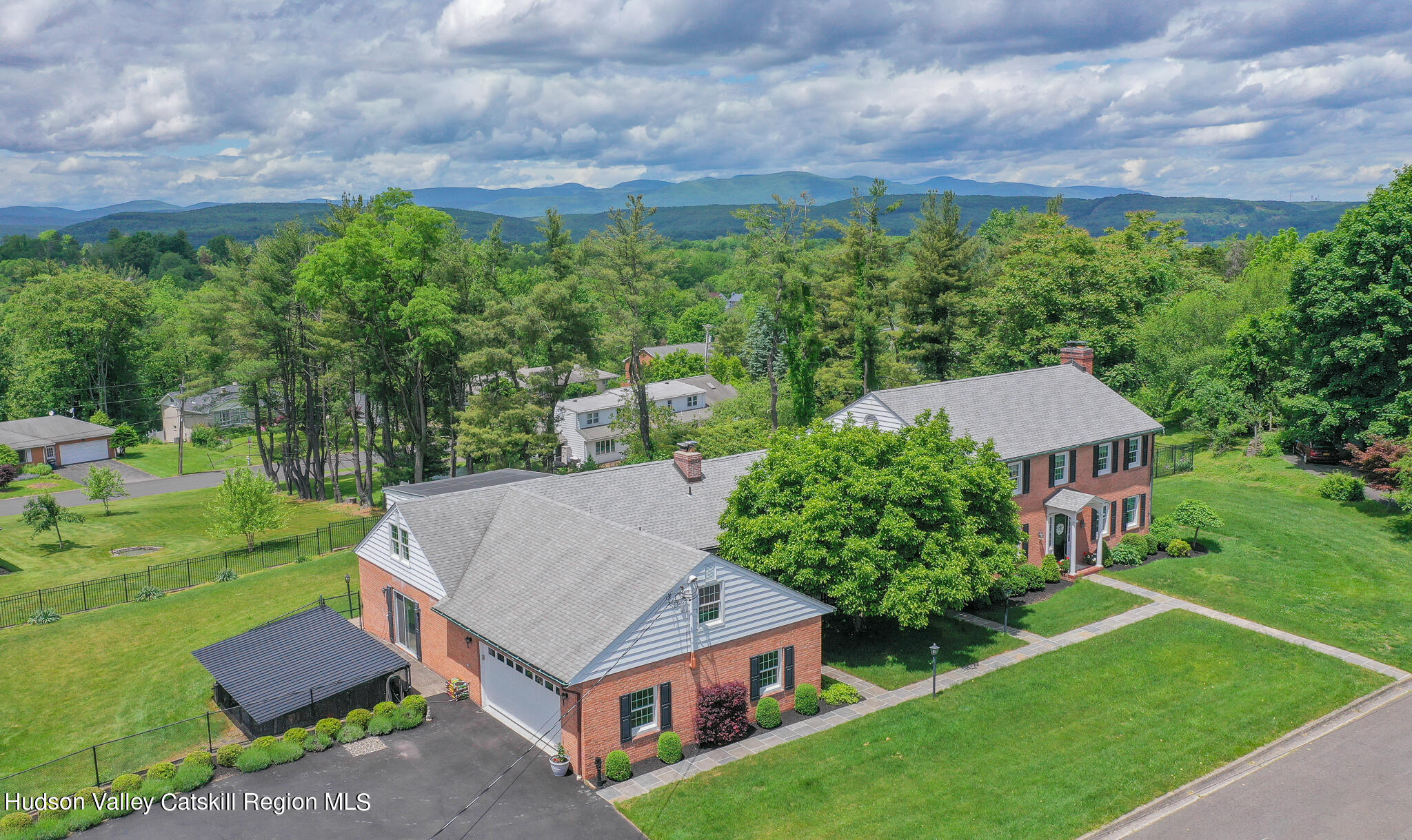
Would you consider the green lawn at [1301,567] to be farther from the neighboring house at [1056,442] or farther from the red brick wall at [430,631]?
the red brick wall at [430,631]

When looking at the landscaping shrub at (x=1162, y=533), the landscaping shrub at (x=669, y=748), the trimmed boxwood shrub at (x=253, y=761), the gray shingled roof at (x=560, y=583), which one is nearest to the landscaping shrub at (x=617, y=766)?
the landscaping shrub at (x=669, y=748)

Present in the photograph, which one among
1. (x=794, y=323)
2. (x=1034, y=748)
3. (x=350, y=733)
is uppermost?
(x=794, y=323)

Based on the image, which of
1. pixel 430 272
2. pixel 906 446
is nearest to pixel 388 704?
pixel 906 446

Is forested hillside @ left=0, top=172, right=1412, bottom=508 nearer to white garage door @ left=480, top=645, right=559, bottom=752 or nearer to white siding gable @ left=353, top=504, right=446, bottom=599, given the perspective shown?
white siding gable @ left=353, top=504, right=446, bottom=599

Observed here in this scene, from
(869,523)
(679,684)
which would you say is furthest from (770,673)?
(869,523)

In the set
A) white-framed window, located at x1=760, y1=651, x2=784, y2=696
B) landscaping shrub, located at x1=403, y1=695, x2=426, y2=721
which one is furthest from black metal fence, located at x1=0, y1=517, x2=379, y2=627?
white-framed window, located at x1=760, y1=651, x2=784, y2=696

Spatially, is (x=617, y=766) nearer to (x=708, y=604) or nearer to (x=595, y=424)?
(x=708, y=604)
